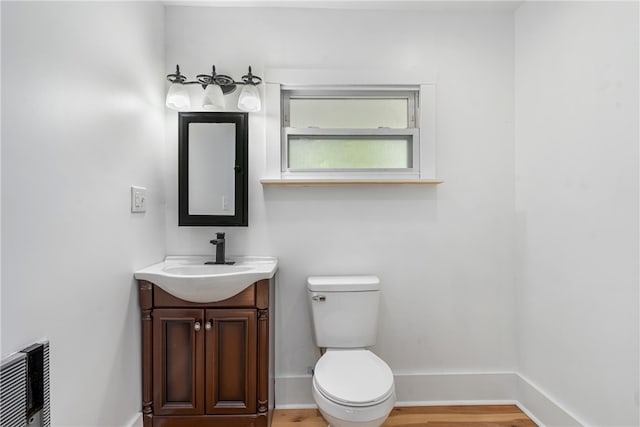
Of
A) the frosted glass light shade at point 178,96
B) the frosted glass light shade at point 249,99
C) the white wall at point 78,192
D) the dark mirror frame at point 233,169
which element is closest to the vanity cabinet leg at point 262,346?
the dark mirror frame at point 233,169

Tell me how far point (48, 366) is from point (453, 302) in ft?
6.38

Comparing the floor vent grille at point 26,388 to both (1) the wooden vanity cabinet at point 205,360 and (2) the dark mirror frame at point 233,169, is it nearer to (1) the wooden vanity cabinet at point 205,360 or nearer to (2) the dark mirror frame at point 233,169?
(1) the wooden vanity cabinet at point 205,360

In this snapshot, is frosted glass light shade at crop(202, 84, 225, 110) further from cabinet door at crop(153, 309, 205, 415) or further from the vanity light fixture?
cabinet door at crop(153, 309, 205, 415)

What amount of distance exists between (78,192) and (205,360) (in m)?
0.96

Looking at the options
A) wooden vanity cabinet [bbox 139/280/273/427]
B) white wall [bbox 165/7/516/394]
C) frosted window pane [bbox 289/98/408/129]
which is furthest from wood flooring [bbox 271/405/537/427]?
frosted window pane [bbox 289/98/408/129]

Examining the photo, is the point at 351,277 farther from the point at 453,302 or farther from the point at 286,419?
the point at 286,419

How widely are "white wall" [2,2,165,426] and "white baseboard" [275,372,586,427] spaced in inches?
32.4

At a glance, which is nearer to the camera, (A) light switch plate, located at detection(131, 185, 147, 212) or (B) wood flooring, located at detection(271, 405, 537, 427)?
(A) light switch plate, located at detection(131, 185, 147, 212)

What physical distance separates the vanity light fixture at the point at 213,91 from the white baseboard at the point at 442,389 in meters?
1.60

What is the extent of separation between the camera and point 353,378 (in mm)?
1604

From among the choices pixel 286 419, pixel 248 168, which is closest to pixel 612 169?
pixel 248 168

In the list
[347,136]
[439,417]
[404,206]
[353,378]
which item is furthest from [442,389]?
[347,136]

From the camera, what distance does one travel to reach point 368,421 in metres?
1.44

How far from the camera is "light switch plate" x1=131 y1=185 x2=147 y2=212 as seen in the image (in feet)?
5.62
